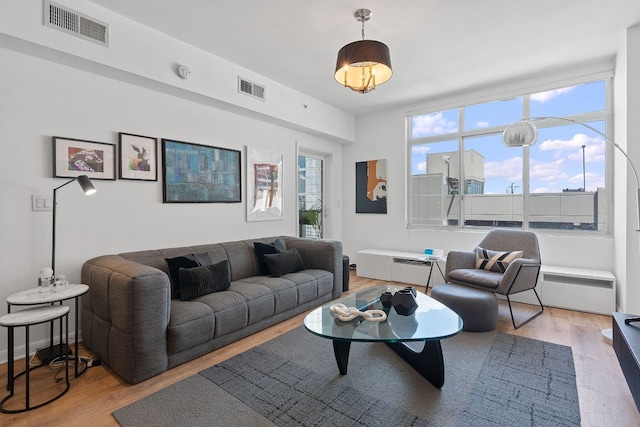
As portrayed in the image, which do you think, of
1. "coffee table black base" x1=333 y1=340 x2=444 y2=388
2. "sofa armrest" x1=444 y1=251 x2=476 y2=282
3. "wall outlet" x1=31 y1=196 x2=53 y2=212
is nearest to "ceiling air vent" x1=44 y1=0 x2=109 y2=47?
"wall outlet" x1=31 y1=196 x2=53 y2=212

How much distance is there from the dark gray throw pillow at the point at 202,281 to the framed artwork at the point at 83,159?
1.15 m

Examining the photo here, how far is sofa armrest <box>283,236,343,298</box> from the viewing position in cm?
392

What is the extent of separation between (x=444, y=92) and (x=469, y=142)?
0.82 meters

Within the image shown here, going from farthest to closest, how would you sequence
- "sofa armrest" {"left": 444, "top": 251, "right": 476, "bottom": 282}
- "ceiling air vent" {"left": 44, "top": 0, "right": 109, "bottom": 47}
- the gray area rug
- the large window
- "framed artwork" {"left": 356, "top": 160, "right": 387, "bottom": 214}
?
"framed artwork" {"left": 356, "top": 160, "right": 387, "bottom": 214} → the large window → "sofa armrest" {"left": 444, "top": 251, "right": 476, "bottom": 282} → "ceiling air vent" {"left": 44, "top": 0, "right": 109, "bottom": 47} → the gray area rug

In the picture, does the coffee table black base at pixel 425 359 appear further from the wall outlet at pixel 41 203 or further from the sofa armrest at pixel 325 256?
the wall outlet at pixel 41 203

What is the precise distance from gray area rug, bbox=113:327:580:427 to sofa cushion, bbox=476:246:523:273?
100 cm

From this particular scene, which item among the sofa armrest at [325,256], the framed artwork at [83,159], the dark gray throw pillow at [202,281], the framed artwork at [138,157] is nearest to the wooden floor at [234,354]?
the dark gray throw pillow at [202,281]

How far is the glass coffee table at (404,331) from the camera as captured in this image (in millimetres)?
1897

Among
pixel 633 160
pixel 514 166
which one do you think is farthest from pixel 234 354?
pixel 514 166

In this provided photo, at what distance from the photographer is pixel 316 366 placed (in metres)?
2.35

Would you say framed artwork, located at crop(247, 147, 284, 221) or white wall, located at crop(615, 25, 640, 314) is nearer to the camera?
white wall, located at crop(615, 25, 640, 314)

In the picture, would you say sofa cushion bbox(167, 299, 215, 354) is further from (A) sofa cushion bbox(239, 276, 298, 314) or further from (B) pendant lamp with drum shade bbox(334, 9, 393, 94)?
(B) pendant lamp with drum shade bbox(334, 9, 393, 94)

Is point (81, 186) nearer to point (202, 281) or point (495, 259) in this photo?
point (202, 281)

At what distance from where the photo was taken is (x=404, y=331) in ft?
6.49
